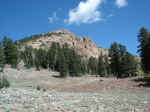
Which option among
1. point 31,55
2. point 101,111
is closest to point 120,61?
point 101,111

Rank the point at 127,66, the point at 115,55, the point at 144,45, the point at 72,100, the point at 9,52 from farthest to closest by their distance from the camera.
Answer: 1. the point at 9,52
2. the point at 115,55
3. the point at 127,66
4. the point at 144,45
5. the point at 72,100

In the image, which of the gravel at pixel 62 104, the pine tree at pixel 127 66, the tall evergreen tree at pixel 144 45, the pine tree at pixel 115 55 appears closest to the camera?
the gravel at pixel 62 104

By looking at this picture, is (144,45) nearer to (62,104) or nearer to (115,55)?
(115,55)

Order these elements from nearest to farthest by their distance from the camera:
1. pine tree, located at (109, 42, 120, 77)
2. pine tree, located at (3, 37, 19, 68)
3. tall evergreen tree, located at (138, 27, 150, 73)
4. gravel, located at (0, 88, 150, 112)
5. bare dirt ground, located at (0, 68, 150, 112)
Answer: gravel, located at (0, 88, 150, 112)
bare dirt ground, located at (0, 68, 150, 112)
tall evergreen tree, located at (138, 27, 150, 73)
pine tree, located at (109, 42, 120, 77)
pine tree, located at (3, 37, 19, 68)

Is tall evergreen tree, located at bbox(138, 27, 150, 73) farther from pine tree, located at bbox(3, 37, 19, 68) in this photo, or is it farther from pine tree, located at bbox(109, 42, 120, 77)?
pine tree, located at bbox(3, 37, 19, 68)

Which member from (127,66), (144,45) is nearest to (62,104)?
(144,45)

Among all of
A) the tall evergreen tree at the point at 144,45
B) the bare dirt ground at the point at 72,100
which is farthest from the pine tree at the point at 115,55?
the bare dirt ground at the point at 72,100

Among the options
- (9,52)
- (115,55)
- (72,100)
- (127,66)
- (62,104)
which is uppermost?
(9,52)

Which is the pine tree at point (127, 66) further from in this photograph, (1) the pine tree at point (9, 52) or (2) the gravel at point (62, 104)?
(1) the pine tree at point (9, 52)

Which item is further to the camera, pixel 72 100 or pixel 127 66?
pixel 127 66

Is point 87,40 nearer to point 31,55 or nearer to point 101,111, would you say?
point 31,55

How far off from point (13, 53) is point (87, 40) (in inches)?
5387

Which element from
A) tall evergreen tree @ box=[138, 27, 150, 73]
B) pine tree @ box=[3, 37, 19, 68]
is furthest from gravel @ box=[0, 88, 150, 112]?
pine tree @ box=[3, 37, 19, 68]

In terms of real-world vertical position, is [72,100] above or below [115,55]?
below
